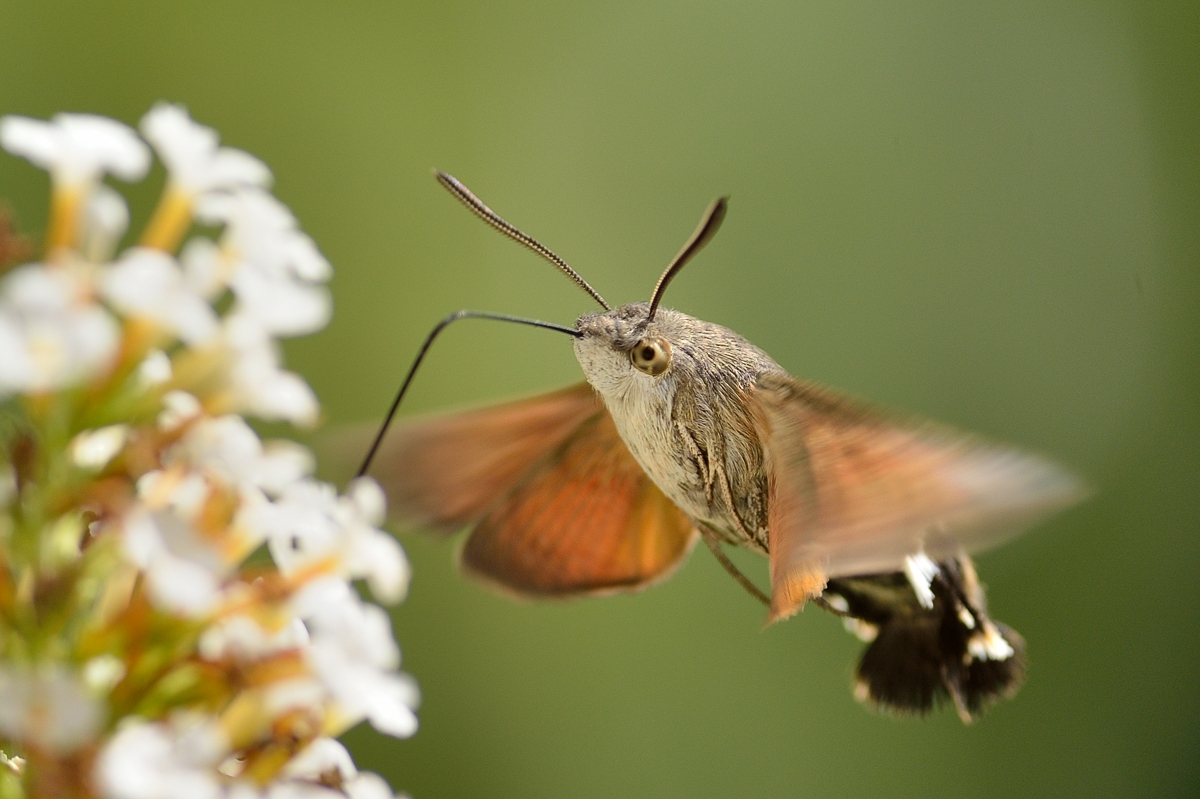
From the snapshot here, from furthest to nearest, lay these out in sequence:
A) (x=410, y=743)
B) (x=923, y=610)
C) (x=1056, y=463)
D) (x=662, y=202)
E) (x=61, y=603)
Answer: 1. (x=662, y=202)
2. (x=410, y=743)
3. (x=923, y=610)
4. (x=1056, y=463)
5. (x=61, y=603)

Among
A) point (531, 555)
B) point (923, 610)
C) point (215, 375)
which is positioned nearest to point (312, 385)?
point (531, 555)

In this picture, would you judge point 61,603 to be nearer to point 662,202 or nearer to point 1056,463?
point 1056,463

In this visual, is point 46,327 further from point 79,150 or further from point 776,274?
point 776,274

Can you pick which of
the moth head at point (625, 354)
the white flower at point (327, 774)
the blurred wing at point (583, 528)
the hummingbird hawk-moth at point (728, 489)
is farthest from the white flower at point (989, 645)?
the white flower at point (327, 774)

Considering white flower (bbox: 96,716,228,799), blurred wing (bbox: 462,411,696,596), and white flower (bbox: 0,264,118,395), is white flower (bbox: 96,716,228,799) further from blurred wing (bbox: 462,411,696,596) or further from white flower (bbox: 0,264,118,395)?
blurred wing (bbox: 462,411,696,596)

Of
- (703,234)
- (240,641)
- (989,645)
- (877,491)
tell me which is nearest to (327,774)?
(240,641)
